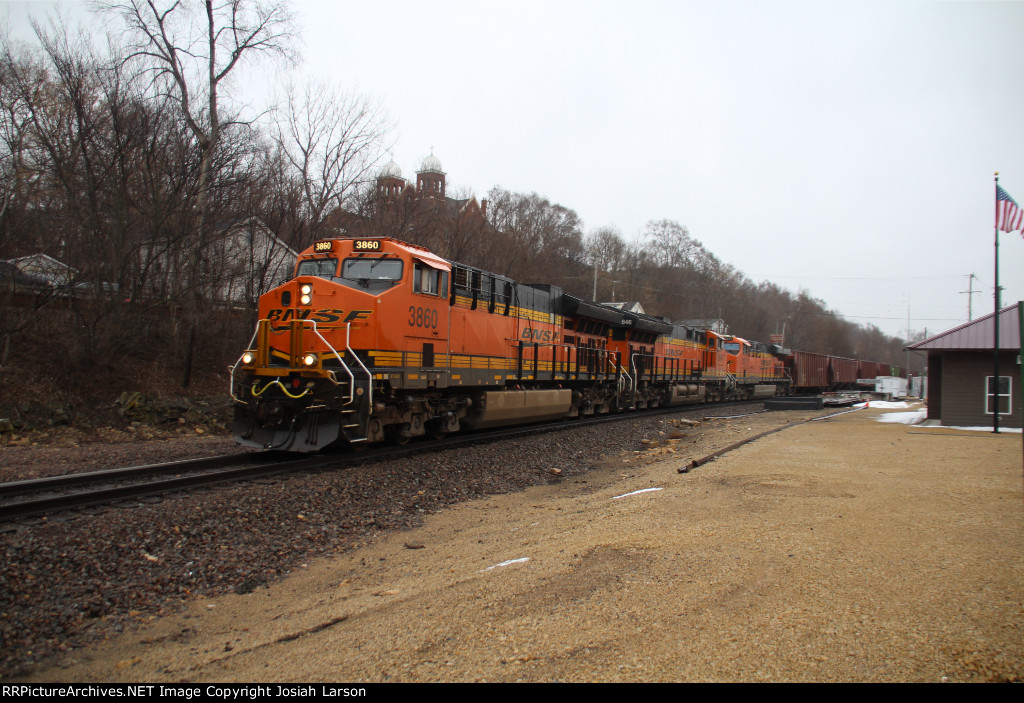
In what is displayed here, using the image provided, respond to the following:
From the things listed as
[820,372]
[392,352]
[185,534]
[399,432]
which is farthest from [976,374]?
[820,372]

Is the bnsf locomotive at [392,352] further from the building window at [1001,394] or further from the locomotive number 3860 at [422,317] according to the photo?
the building window at [1001,394]

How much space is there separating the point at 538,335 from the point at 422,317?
5.68 m

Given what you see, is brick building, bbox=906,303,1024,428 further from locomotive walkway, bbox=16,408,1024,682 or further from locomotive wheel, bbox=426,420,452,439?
locomotive wheel, bbox=426,420,452,439

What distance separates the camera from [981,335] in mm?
19984

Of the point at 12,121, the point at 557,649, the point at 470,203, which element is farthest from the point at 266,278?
the point at 557,649

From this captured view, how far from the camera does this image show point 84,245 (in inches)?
683

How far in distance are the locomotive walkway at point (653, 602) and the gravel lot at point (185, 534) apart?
38 cm

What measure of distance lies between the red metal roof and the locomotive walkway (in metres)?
14.2

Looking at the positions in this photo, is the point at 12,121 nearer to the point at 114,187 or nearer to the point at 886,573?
the point at 114,187

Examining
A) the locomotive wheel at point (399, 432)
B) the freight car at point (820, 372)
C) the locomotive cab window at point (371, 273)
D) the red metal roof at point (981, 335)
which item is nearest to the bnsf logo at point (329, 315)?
the locomotive cab window at point (371, 273)

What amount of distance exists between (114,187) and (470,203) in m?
21.8

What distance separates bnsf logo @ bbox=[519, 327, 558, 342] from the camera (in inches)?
646

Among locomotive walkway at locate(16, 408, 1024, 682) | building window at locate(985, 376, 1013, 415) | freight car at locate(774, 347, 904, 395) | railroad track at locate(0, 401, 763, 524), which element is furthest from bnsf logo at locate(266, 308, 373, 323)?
freight car at locate(774, 347, 904, 395)

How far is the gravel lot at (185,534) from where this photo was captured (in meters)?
5.00
